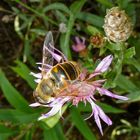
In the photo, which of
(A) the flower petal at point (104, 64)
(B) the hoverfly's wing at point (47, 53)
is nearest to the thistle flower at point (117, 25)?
(A) the flower petal at point (104, 64)

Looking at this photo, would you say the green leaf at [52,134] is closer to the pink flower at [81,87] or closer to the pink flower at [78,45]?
the pink flower at [81,87]

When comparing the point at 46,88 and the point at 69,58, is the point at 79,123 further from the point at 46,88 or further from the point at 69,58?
the point at 46,88

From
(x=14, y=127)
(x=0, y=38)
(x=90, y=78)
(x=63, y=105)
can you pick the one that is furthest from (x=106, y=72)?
(x=0, y=38)

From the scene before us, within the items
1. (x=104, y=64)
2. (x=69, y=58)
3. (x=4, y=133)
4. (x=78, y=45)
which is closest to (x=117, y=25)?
(x=104, y=64)

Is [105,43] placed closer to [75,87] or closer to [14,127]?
[75,87]

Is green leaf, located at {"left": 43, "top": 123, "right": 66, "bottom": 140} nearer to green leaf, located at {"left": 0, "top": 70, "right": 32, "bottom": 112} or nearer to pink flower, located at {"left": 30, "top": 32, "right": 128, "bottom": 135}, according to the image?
green leaf, located at {"left": 0, "top": 70, "right": 32, "bottom": 112}

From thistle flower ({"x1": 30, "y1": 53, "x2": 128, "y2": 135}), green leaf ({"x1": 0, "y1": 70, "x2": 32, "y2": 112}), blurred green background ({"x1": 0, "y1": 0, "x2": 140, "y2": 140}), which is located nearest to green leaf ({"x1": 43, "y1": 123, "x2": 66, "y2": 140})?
blurred green background ({"x1": 0, "y1": 0, "x2": 140, "y2": 140})
